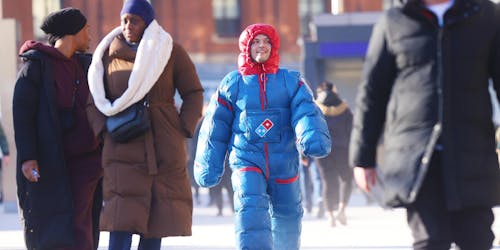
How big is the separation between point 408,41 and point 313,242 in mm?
9143

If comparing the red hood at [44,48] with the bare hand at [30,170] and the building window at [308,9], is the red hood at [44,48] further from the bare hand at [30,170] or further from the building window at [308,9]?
the building window at [308,9]

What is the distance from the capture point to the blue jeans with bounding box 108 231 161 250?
9359mm

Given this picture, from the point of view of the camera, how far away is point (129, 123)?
923cm

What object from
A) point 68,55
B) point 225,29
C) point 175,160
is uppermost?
point 68,55

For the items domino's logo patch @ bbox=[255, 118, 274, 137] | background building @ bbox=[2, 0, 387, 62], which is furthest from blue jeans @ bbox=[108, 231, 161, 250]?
background building @ bbox=[2, 0, 387, 62]

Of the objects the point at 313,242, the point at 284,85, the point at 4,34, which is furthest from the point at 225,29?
the point at 284,85

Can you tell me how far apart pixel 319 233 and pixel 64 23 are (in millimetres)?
8441

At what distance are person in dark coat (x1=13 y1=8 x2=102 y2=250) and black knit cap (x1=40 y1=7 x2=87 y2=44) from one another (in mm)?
194

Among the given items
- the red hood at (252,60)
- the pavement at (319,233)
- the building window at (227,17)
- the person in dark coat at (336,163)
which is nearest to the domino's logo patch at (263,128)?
the red hood at (252,60)

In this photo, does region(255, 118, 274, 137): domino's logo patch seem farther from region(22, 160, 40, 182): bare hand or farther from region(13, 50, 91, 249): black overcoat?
region(22, 160, 40, 182): bare hand

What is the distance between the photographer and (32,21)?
140 ft

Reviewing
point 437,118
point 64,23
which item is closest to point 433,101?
point 437,118

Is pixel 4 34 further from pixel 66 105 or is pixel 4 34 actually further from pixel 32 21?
pixel 32 21

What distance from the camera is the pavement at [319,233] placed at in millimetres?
15211
